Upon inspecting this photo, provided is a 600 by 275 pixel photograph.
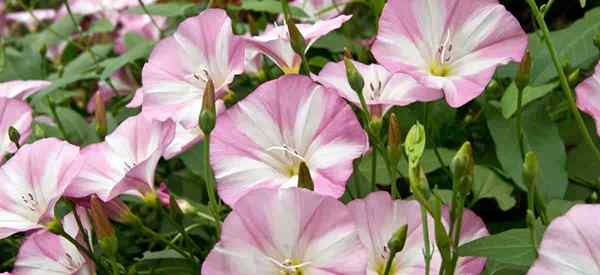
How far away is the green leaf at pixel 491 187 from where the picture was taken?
968 mm

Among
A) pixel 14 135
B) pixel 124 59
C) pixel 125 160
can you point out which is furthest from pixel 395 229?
pixel 124 59

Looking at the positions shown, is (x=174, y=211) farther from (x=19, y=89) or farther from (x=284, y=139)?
(x=19, y=89)

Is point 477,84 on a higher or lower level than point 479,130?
higher

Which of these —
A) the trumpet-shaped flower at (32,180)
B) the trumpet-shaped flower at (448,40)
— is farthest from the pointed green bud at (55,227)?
the trumpet-shaped flower at (448,40)

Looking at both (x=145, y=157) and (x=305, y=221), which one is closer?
(x=305, y=221)

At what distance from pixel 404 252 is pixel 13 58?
0.93 m

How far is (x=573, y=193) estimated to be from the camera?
1.07m

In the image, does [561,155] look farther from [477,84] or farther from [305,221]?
[305,221]

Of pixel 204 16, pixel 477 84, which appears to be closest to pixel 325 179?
pixel 477 84

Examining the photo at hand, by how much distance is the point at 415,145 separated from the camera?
2.52ft

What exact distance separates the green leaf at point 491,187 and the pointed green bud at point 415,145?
0.21 metres

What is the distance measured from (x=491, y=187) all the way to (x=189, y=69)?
0.38m

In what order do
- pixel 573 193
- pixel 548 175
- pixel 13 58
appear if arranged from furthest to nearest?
pixel 13 58
pixel 573 193
pixel 548 175

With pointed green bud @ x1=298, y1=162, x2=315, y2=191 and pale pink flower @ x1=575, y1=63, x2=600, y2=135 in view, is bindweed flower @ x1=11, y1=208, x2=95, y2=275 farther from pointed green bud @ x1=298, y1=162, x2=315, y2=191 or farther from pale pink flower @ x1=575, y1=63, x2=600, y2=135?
pale pink flower @ x1=575, y1=63, x2=600, y2=135
